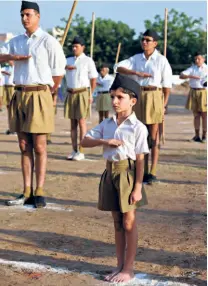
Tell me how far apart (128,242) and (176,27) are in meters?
47.2

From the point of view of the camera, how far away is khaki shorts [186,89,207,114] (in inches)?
592

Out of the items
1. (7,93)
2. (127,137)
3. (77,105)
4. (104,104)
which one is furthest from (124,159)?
(7,93)

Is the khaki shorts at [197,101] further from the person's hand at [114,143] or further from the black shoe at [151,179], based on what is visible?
the person's hand at [114,143]

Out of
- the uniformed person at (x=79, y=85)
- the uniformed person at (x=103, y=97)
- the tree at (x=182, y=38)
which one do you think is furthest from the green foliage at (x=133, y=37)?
the uniformed person at (x=79, y=85)

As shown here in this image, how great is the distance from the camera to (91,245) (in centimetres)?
586

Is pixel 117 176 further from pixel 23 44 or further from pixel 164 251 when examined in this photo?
pixel 23 44

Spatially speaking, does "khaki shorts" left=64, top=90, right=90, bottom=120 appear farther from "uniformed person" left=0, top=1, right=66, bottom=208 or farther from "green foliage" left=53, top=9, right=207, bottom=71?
"green foliage" left=53, top=9, right=207, bottom=71

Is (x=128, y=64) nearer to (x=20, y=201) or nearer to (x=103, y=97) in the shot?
(x=20, y=201)

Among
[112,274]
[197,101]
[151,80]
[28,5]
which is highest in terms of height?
[28,5]

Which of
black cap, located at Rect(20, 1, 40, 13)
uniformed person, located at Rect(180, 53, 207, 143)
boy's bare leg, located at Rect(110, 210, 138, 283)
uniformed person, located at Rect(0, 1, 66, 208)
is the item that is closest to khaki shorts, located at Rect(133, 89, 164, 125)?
uniformed person, located at Rect(0, 1, 66, 208)

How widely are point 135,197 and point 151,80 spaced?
4.23 metres

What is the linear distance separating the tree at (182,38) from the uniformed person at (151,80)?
37.6 metres

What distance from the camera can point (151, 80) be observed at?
29.1 ft

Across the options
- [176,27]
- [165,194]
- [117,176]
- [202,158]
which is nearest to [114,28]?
[176,27]
